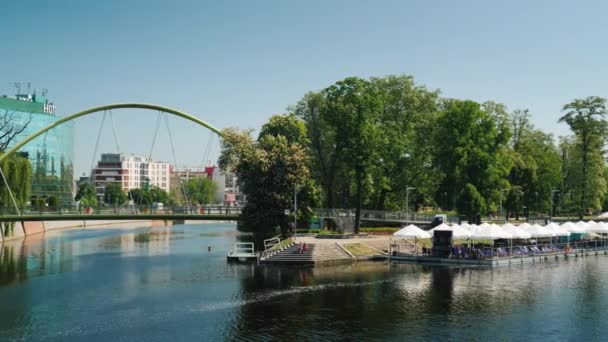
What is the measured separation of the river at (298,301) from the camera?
36.9 metres

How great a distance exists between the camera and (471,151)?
8938cm

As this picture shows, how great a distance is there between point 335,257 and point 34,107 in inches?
4817

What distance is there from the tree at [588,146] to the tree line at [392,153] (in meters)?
0.17

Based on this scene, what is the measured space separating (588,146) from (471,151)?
3267 centimetres

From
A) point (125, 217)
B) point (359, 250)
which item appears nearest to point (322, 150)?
point (359, 250)

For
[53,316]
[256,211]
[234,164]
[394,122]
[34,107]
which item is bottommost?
[53,316]

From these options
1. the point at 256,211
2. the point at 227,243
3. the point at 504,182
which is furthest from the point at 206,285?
the point at 504,182

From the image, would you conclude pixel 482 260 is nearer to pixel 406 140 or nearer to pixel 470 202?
pixel 470 202

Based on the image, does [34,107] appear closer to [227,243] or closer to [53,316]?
[227,243]

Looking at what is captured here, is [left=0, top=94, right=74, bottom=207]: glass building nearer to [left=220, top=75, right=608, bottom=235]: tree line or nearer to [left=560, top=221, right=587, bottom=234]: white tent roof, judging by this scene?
[left=220, top=75, right=608, bottom=235]: tree line

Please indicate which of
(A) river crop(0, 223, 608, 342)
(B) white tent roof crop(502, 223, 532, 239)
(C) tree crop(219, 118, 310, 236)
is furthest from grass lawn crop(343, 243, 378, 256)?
(B) white tent roof crop(502, 223, 532, 239)

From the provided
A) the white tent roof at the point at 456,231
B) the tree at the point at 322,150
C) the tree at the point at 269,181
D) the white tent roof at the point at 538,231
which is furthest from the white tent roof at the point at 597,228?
the tree at the point at 269,181

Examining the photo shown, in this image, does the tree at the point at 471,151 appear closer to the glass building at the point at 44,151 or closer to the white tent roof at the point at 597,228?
the white tent roof at the point at 597,228

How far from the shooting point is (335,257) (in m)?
67.5
